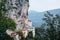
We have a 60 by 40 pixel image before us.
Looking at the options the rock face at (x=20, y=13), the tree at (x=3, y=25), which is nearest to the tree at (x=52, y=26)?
the rock face at (x=20, y=13)

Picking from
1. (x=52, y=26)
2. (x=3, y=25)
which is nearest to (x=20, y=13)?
(x=52, y=26)

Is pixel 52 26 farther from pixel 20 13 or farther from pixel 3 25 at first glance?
pixel 3 25

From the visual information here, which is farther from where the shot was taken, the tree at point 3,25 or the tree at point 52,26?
the tree at point 52,26

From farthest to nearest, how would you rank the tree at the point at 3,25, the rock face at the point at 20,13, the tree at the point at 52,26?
1. the rock face at the point at 20,13
2. the tree at the point at 52,26
3. the tree at the point at 3,25

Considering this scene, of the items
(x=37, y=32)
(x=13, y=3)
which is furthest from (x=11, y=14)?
(x=37, y=32)

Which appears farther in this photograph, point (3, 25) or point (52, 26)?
point (52, 26)

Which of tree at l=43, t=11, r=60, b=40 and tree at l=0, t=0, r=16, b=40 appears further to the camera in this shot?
tree at l=43, t=11, r=60, b=40

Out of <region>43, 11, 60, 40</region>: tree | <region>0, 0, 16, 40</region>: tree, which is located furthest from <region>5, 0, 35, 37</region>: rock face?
<region>0, 0, 16, 40</region>: tree

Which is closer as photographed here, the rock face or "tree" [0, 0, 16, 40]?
"tree" [0, 0, 16, 40]

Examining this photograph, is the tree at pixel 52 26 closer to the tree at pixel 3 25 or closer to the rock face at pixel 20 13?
the rock face at pixel 20 13

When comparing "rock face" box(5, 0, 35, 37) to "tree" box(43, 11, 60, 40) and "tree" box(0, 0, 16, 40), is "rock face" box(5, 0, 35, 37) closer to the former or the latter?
"tree" box(43, 11, 60, 40)

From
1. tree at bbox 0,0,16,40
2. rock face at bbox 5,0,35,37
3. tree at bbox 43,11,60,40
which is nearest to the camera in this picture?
tree at bbox 0,0,16,40

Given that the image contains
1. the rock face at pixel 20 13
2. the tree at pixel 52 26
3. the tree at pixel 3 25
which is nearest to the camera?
the tree at pixel 3 25

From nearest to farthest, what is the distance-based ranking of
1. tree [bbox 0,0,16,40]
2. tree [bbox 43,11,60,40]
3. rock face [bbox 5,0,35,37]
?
tree [bbox 0,0,16,40] < tree [bbox 43,11,60,40] < rock face [bbox 5,0,35,37]
